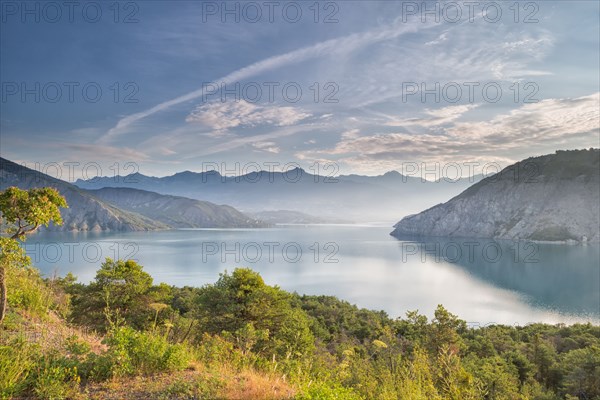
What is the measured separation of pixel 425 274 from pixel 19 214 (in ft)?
366

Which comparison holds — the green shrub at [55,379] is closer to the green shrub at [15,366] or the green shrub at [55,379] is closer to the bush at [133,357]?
the green shrub at [15,366]

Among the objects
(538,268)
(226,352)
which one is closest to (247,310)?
(226,352)

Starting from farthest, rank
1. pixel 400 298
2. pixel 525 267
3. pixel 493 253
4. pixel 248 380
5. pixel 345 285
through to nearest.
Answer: pixel 493 253 < pixel 525 267 < pixel 345 285 < pixel 400 298 < pixel 248 380

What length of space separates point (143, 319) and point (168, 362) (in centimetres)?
1749

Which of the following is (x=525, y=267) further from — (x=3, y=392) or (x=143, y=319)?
(x=3, y=392)

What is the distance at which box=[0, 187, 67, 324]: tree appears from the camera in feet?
24.0

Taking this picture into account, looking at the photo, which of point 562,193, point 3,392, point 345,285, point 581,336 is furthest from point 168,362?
point 562,193

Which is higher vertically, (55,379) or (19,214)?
(19,214)

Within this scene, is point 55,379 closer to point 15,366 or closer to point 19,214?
point 15,366

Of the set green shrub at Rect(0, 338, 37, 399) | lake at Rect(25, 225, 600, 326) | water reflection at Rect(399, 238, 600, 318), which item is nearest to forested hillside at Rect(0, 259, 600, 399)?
green shrub at Rect(0, 338, 37, 399)

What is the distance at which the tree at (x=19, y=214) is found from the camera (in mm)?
7316

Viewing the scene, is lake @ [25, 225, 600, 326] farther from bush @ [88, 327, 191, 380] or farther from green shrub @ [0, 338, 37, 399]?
bush @ [88, 327, 191, 380]

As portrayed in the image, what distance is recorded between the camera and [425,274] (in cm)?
10725

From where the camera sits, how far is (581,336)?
41500 millimetres
